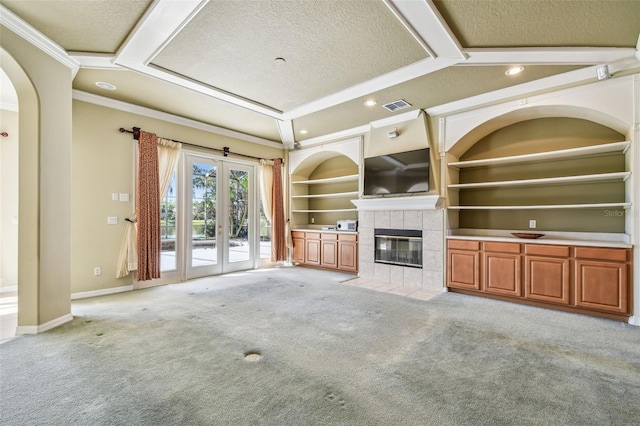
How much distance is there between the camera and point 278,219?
22.9 ft

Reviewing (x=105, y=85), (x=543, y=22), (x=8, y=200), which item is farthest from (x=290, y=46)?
(x=8, y=200)

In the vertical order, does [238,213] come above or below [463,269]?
above

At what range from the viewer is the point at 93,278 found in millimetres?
4383

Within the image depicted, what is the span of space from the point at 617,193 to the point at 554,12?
9.09 ft

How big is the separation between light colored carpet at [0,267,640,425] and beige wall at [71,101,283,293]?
0.69 meters

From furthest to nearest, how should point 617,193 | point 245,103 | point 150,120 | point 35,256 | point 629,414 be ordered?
1. point 150,120
2. point 245,103
3. point 617,193
4. point 35,256
5. point 629,414

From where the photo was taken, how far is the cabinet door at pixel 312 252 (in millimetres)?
6742

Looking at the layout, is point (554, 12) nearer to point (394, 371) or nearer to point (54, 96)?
point (394, 371)

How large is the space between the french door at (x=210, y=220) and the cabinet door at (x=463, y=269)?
4104 mm

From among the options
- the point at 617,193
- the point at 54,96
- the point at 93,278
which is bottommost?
the point at 93,278

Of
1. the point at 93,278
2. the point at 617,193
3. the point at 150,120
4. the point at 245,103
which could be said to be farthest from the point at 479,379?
the point at 150,120

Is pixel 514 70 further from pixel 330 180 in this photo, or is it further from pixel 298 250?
pixel 298 250

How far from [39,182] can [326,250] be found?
484cm

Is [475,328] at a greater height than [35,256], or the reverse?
[35,256]
